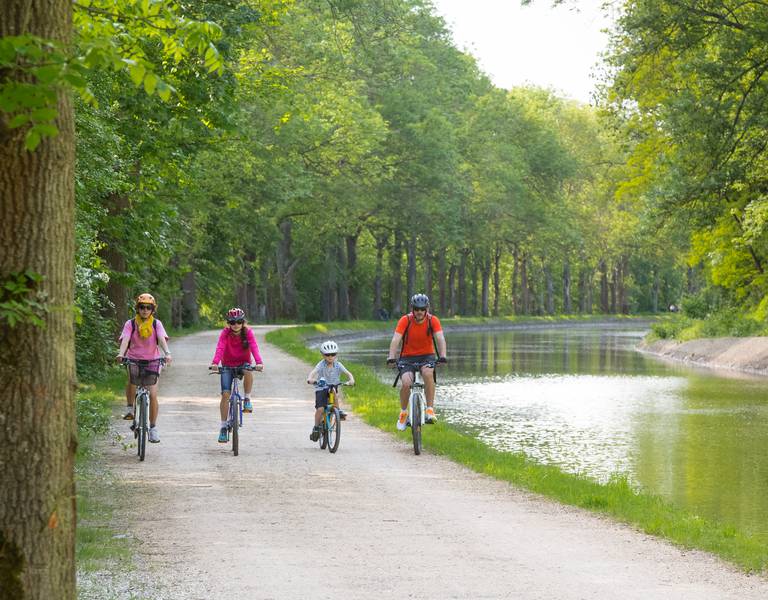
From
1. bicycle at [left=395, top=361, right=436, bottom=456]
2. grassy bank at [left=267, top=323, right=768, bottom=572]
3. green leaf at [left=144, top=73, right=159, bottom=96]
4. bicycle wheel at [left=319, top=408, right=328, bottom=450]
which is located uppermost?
green leaf at [left=144, top=73, right=159, bottom=96]

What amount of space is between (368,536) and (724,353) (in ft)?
105

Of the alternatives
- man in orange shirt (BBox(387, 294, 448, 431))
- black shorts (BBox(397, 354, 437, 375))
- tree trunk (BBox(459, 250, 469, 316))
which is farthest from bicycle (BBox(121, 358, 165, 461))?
tree trunk (BBox(459, 250, 469, 316))

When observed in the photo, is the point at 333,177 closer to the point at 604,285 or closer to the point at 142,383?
the point at 142,383

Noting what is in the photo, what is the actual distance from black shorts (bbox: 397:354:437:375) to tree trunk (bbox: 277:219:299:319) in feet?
147

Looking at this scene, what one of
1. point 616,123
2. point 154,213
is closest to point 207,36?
point 154,213

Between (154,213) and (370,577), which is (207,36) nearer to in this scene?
(370,577)

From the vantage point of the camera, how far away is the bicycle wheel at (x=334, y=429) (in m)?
15.2

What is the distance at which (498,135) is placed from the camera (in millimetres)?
76000

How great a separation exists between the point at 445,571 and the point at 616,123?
2848cm

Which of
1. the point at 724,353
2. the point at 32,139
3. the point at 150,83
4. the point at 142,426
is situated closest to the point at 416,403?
the point at 142,426

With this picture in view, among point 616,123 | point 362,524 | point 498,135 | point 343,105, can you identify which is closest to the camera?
point 362,524

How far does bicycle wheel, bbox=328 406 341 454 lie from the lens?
600 inches

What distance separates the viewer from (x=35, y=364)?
17.4ft

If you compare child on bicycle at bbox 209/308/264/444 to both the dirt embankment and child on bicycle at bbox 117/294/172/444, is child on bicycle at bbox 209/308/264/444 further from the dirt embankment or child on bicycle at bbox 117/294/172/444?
the dirt embankment
